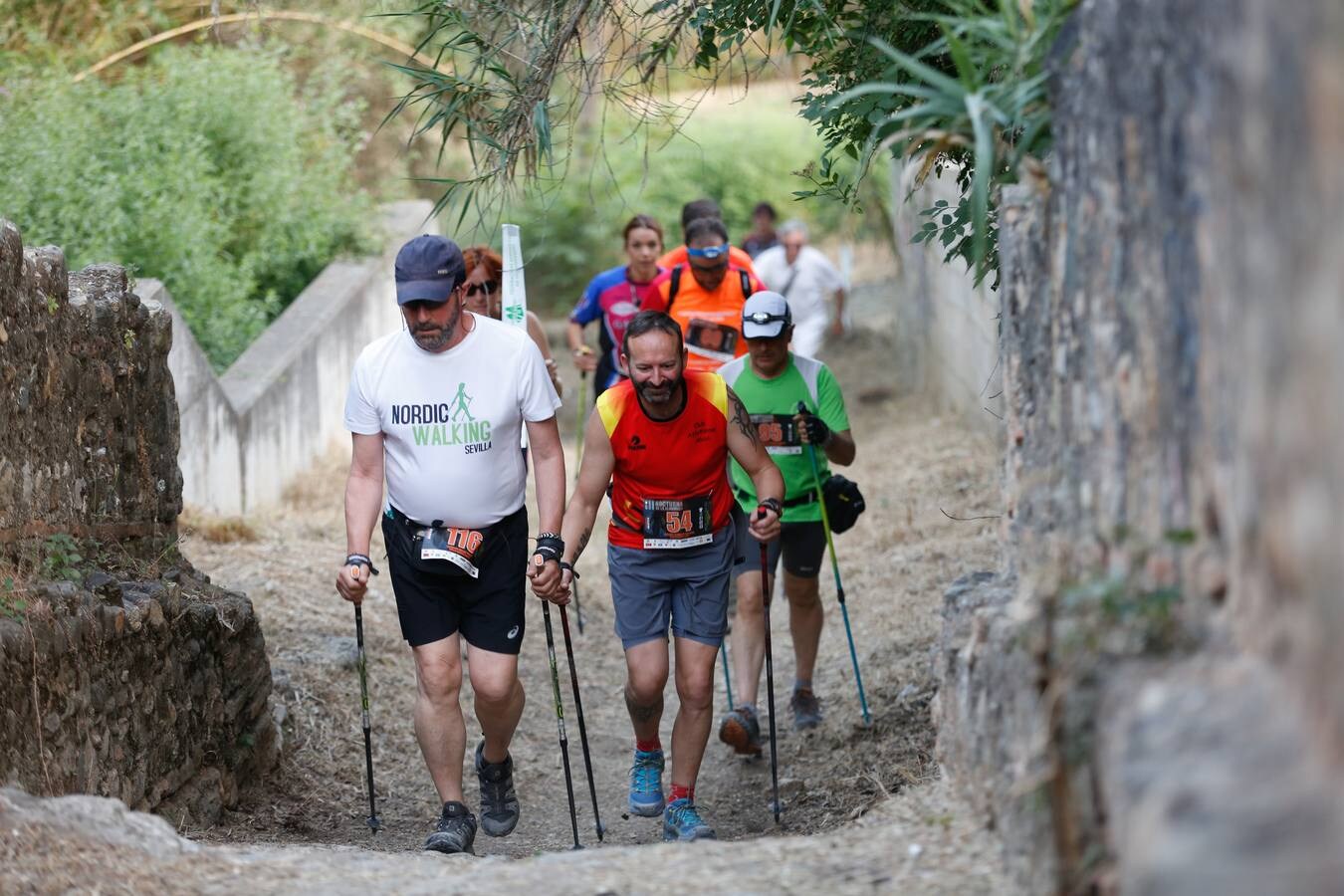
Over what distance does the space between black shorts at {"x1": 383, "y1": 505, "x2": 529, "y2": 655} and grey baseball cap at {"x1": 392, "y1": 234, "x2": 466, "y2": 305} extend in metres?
0.82

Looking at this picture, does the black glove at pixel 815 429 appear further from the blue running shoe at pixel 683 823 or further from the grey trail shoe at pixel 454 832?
the grey trail shoe at pixel 454 832

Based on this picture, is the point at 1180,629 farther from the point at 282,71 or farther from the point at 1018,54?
the point at 282,71

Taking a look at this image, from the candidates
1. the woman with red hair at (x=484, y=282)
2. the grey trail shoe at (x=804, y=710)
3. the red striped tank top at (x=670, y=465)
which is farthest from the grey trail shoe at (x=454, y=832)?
the woman with red hair at (x=484, y=282)

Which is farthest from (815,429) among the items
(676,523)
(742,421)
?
(676,523)

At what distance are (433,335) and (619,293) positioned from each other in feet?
12.8

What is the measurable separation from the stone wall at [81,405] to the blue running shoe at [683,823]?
2.36m

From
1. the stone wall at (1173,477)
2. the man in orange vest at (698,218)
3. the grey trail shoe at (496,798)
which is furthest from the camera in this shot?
the man in orange vest at (698,218)

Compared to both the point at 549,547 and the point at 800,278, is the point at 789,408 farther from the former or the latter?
the point at 800,278

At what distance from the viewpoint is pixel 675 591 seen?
6.05 meters

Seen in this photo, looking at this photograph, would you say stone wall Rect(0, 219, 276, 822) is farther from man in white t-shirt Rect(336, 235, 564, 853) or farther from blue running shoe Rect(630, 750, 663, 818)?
blue running shoe Rect(630, 750, 663, 818)

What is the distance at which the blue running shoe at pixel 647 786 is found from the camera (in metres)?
6.02

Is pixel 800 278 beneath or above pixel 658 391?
above

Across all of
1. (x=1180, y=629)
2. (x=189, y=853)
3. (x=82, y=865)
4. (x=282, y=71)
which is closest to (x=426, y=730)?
(x=189, y=853)

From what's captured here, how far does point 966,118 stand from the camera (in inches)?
159
